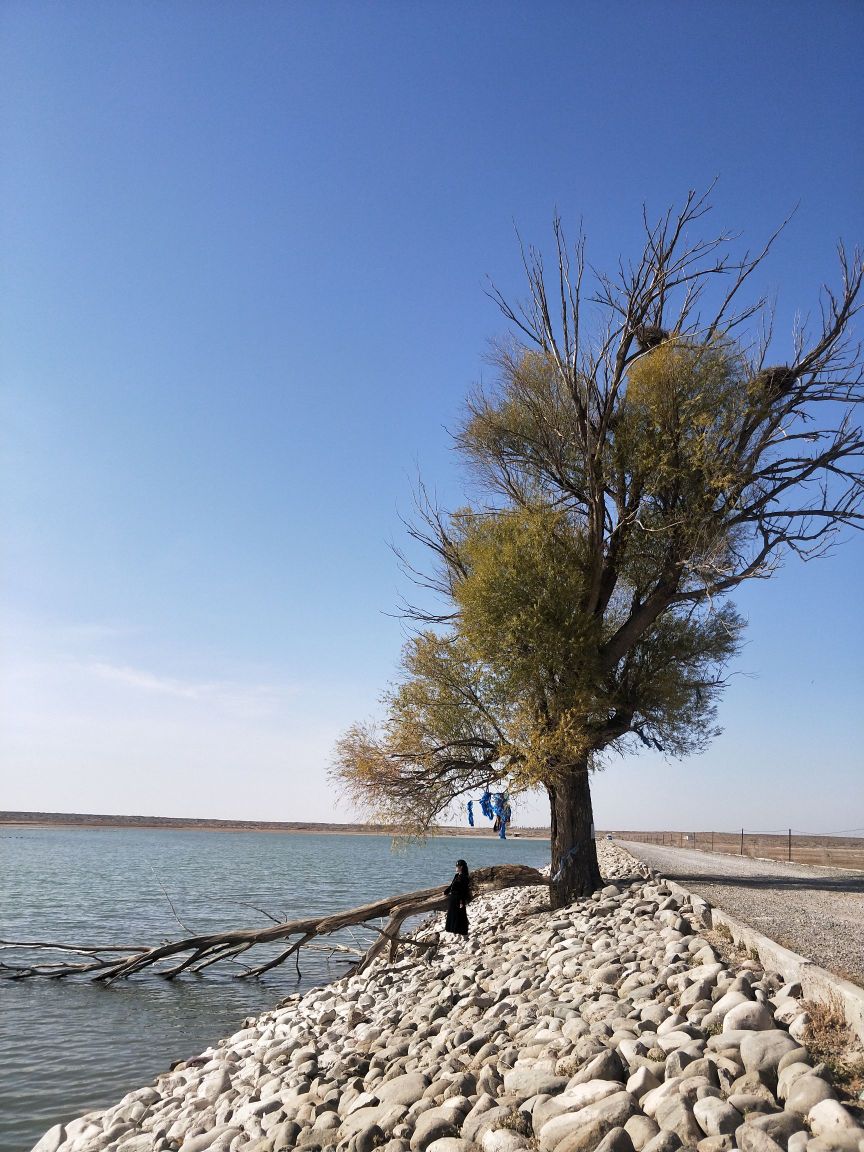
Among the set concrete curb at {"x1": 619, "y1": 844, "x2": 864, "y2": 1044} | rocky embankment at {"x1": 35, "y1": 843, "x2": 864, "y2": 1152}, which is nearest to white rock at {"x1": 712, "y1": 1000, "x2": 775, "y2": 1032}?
rocky embankment at {"x1": 35, "y1": 843, "x2": 864, "y2": 1152}

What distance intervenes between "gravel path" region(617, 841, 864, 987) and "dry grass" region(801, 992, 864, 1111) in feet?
3.09

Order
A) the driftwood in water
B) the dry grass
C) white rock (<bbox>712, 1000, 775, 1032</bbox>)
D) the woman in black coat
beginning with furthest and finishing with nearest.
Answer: the driftwood in water, the woman in black coat, white rock (<bbox>712, 1000, 775, 1032</bbox>), the dry grass

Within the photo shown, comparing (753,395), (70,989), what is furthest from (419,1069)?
(753,395)

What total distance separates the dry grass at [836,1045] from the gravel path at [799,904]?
3.09 feet

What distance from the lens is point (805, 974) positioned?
7.71m

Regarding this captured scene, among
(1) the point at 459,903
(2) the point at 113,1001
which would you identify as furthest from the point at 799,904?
(2) the point at 113,1001

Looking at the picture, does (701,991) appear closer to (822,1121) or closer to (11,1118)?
(822,1121)

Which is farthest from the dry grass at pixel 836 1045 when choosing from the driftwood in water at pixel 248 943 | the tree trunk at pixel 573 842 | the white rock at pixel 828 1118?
the driftwood in water at pixel 248 943

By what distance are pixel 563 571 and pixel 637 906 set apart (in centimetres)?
665

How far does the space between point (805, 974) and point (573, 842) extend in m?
10.0

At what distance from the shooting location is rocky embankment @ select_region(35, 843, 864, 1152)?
5.86m

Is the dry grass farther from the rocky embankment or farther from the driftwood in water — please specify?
the driftwood in water

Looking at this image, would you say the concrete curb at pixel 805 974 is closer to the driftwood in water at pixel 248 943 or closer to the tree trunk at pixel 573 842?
the tree trunk at pixel 573 842

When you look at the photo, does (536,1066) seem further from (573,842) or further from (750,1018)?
(573,842)
